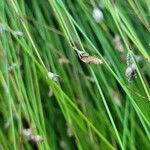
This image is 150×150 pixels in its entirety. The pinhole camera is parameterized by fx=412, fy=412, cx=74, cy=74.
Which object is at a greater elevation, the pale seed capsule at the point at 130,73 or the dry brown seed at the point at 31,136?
the pale seed capsule at the point at 130,73

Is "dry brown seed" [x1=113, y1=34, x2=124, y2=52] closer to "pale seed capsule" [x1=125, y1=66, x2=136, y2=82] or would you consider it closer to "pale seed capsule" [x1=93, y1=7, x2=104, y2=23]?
"pale seed capsule" [x1=93, y1=7, x2=104, y2=23]

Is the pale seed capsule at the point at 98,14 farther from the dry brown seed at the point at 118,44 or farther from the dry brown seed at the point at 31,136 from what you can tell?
the dry brown seed at the point at 31,136

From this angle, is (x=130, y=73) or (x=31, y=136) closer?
(x=130, y=73)

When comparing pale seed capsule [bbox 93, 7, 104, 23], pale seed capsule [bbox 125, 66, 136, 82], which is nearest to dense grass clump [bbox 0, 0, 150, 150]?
pale seed capsule [bbox 93, 7, 104, 23]

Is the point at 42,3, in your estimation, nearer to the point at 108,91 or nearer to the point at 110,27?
the point at 110,27

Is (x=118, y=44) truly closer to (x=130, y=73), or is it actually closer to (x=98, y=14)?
(x=98, y=14)

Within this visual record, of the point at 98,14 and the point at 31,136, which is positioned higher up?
the point at 98,14

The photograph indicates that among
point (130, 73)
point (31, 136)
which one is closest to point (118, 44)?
point (130, 73)

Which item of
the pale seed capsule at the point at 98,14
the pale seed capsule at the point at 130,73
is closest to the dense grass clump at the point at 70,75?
the pale seed capsule at the point at 98,14
